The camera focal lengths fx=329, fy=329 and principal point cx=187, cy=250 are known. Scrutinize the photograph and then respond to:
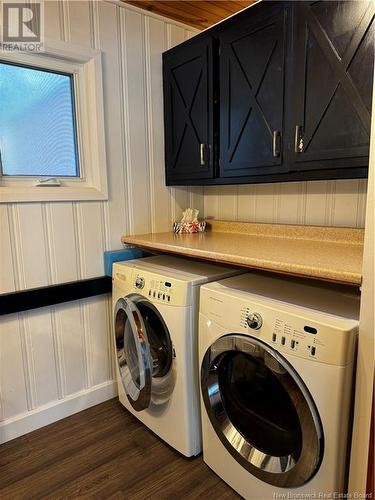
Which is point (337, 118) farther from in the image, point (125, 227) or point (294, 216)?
point (125, 227)

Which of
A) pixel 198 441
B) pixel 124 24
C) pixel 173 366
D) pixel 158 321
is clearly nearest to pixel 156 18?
pixel 124 24

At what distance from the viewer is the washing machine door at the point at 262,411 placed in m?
1.07

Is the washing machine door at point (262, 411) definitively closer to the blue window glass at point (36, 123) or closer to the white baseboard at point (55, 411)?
the white baseboard at point (55, 411)

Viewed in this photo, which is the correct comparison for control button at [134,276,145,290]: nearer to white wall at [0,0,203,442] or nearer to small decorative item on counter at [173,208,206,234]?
white wall at [0,0,203,442]

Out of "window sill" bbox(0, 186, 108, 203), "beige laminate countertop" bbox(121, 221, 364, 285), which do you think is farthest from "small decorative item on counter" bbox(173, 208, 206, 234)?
"window sill" bbox(0, 186, 108, 203)

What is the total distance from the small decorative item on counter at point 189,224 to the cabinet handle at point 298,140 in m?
0.93

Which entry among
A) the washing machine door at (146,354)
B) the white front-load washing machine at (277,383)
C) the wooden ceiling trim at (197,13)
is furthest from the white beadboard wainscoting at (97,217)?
the white front-load washing machine at (277,383)

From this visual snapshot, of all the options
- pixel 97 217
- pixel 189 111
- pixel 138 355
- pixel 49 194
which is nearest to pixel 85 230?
pixel 97 217

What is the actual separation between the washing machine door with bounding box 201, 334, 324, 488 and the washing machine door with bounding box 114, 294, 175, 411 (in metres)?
0.25

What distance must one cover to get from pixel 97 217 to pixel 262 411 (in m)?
1.35

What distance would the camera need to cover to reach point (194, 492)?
143cm

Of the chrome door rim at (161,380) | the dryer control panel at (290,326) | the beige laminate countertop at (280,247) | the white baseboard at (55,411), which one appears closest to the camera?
the dryer control panel at (290,326)

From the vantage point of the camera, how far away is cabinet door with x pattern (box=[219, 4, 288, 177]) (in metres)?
1.45

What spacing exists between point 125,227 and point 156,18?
131 cm
